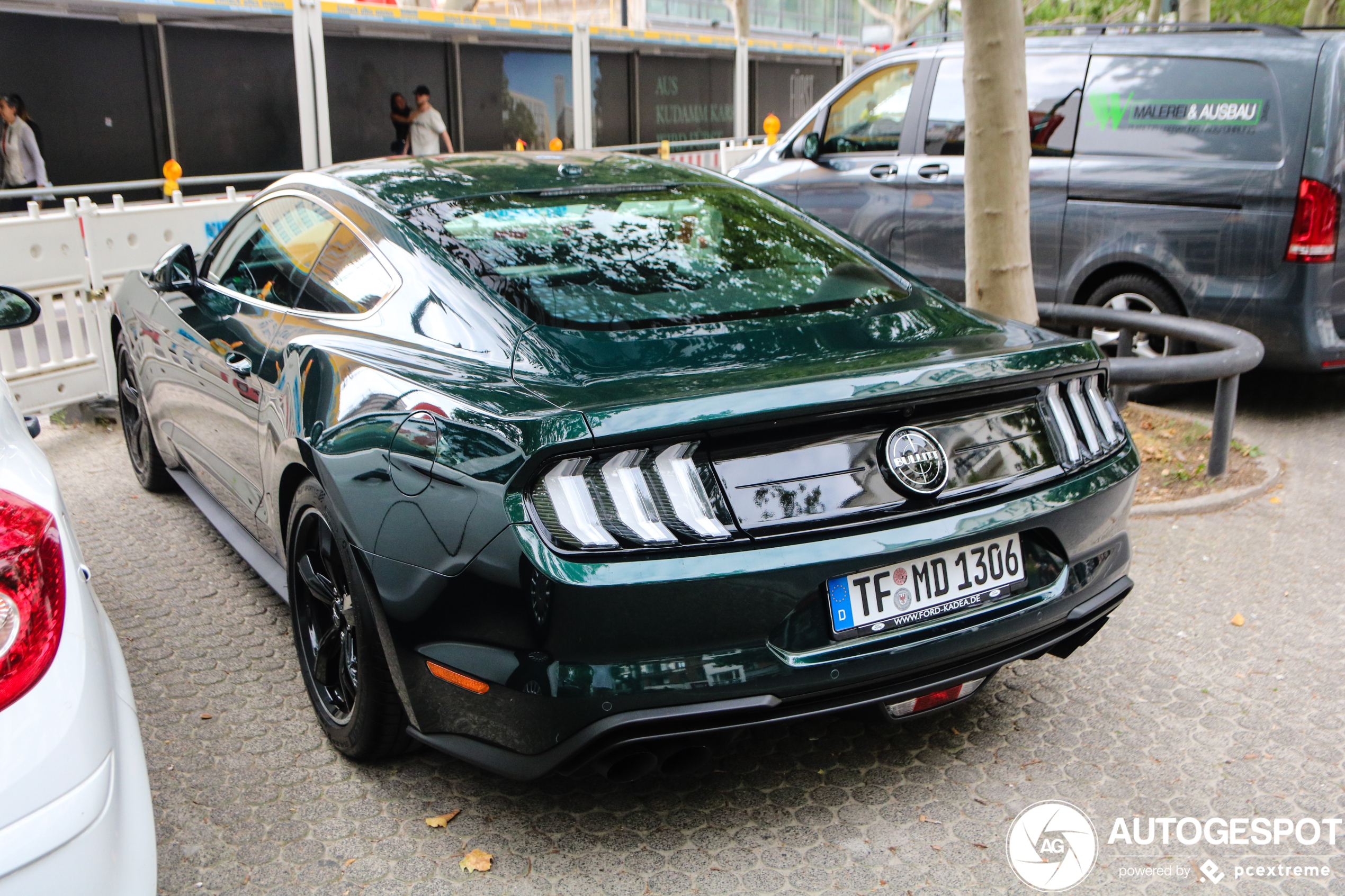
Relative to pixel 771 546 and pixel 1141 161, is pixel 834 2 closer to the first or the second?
pixel 1141 161

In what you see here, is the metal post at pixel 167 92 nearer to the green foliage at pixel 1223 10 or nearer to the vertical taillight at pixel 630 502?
the vertical taillight at pixel 630 502

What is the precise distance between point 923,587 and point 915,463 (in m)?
0.28

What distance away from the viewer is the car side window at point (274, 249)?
3719 mm

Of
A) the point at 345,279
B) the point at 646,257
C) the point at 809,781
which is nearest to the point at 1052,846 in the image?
the point at 809,781

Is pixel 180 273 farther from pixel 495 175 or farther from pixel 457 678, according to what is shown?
pixel 457 678

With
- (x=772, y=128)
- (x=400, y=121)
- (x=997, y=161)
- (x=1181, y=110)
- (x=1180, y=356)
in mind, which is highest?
(x=400, y=121)

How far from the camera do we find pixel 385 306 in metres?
3.19

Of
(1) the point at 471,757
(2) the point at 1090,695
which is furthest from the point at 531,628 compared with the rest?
(2) the point at 1090,695

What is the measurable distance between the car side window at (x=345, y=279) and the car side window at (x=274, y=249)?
7 cm

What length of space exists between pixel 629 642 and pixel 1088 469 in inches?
52.7

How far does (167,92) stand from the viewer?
13.6 m

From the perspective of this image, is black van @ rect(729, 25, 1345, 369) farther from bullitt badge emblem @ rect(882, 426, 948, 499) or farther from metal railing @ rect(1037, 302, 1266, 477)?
bullitt badge emblem @ rect(882, 426, 948, 499)

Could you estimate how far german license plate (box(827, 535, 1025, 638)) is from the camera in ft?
8.34

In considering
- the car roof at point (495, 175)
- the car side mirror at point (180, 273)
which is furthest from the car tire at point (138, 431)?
Result: the car roof at point (495, 175)
